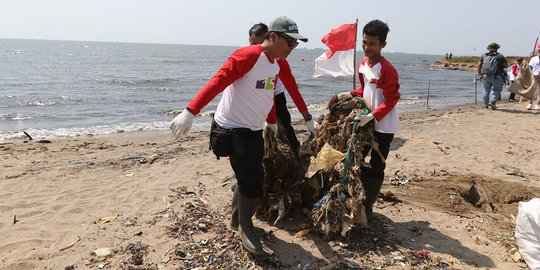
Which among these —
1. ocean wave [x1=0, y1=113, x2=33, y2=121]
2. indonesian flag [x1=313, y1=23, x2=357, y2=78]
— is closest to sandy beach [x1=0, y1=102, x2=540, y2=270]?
indonesian flag [x1=313, y1=23, x2=357, y2=78]

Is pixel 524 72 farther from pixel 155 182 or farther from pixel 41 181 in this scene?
pixel 41 181

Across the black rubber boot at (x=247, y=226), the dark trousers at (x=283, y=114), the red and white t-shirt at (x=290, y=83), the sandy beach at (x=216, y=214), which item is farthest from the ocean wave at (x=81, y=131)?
the black rubber boot at (x=247, y=226)

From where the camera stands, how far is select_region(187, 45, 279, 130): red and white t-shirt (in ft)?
9.54

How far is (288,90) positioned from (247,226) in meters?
1.40

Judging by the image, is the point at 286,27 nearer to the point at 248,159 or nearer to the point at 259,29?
the point at 248,159

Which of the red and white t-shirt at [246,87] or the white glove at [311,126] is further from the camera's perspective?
the white glove at [311,126]

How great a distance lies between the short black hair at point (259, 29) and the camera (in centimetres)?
463

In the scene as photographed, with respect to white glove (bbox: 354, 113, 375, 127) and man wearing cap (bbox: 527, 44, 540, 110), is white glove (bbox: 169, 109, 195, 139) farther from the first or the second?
man wearing cap (bbox: 527, 44, 540, 110)

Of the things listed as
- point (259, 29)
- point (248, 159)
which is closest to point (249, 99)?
point (248, 159)

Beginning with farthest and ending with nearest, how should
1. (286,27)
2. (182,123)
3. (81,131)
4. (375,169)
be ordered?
1. (81,131)
2. (375,169)
3. (286,27)
4. (182,123)

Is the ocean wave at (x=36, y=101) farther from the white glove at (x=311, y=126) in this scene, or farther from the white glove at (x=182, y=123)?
the white glove at (x=182, y=123)

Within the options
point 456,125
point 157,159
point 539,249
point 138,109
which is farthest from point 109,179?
point 138,109

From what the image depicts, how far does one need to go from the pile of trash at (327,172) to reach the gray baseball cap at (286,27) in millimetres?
1016

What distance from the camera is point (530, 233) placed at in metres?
3.31
